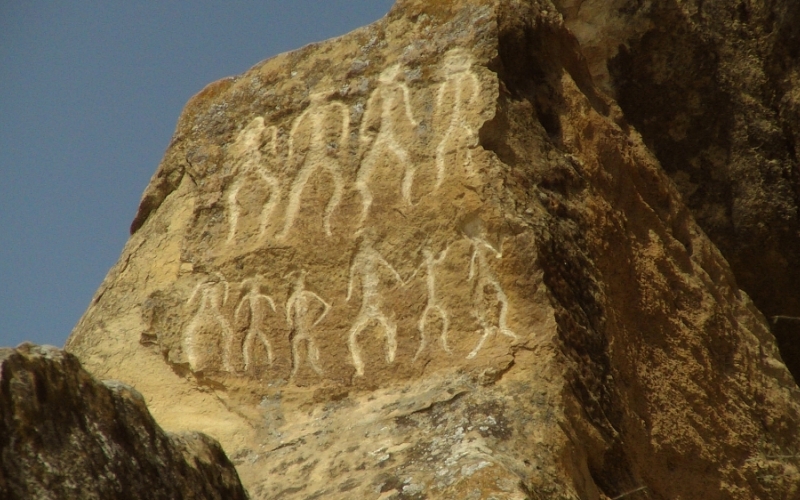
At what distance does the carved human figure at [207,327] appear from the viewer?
3.52 m

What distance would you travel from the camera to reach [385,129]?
369cm

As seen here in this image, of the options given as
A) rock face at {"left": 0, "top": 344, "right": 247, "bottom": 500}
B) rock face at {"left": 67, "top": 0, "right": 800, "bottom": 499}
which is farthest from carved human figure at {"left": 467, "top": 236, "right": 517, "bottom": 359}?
rock face at {"left": 0, "top": 344, "right": 247, "bottom": 500}

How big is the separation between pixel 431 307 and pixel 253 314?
0.63 m

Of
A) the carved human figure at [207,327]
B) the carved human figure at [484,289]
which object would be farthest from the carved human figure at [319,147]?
the carved human figure at [484,289]

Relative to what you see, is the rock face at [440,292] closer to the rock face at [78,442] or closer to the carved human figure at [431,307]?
the carved human figure at [431,307]

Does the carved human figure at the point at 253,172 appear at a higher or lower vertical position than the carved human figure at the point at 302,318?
higher

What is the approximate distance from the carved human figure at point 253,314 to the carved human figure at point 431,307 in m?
0.52

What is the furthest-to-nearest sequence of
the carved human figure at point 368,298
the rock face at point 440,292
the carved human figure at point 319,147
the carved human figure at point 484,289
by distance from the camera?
the carved human figure at point 319,147 < the carved human figure at point 368,298 < the carved human figure at point 484,289 < the rock face at point 440,292

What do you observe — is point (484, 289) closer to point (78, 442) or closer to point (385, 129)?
point (385, 129)

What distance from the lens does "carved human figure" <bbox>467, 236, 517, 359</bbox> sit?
10.4 ft

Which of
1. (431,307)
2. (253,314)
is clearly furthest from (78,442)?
(253,314)

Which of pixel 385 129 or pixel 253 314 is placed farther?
pixel 385 129

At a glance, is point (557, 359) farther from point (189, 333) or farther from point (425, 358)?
point (189, 333)

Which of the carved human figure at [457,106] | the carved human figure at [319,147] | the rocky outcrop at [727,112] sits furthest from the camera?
the rocky outcrop at [727,112]
